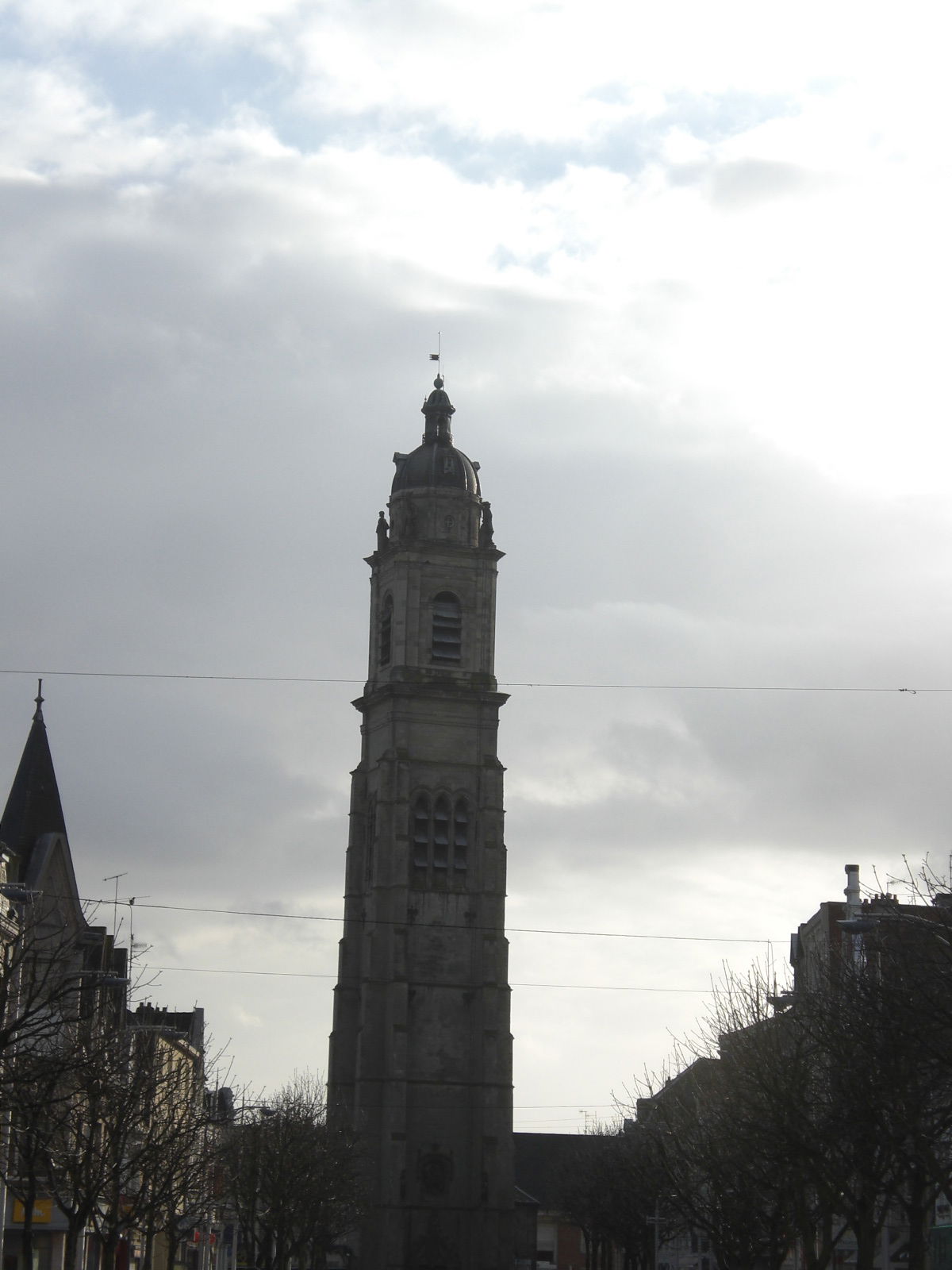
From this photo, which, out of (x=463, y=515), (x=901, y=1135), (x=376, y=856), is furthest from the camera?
(x=463, y=515)

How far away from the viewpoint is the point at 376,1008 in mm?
109750

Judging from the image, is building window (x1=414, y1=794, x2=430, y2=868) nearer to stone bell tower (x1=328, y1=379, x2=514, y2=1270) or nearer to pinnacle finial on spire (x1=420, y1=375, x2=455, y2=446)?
stone bell tower (x1=328, y1=379, x2=514, y2=1270)

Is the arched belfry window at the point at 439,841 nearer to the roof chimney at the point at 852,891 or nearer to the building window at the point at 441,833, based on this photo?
the building window at the point at 441,833

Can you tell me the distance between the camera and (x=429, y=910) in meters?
112

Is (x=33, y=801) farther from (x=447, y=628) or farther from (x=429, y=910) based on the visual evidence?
(x=447, y=628)

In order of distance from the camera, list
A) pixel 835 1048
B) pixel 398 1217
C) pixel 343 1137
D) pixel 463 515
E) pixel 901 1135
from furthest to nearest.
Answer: pixel 463 515, pixel 398 1217, pixel 343 1137, pixel 835 1048, pixel 901 1135

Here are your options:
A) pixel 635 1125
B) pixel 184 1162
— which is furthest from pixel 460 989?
pixel 184 1162

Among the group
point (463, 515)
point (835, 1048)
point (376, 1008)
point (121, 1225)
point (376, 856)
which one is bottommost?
point (121, 1225)

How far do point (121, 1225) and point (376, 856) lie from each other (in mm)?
59694

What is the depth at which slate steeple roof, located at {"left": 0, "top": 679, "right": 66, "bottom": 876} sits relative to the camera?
70.8 metres

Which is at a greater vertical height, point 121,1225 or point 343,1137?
point 343,1137

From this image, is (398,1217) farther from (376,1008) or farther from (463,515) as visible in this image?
(463,515)

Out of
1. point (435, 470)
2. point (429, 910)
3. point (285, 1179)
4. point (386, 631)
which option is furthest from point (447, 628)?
point (285, 1179)

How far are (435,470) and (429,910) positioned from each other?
26475mm
